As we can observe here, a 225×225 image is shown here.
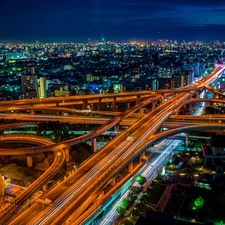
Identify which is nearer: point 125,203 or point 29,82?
point 125,203

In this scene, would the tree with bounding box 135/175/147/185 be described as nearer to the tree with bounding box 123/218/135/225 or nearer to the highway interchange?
the highway interchange

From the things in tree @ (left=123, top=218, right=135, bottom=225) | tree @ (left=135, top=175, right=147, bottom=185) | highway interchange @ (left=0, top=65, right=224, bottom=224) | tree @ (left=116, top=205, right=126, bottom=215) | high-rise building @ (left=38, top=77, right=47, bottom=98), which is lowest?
tree @ (left=123, top=218, right=135, bottom=225)

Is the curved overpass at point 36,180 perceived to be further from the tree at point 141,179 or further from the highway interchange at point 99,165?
the tree at point 141,179

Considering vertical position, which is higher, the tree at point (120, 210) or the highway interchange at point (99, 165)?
the highway interchange at point (99, 165)

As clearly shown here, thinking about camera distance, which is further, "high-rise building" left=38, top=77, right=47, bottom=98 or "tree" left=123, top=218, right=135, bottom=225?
"high-rise building" left=38, top=77, right=47, bottom=98

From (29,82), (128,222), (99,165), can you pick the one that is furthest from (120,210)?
(29,82)

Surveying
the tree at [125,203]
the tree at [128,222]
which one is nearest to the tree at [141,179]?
the tree at [125,203]

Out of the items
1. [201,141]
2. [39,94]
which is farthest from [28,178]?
[39,94]

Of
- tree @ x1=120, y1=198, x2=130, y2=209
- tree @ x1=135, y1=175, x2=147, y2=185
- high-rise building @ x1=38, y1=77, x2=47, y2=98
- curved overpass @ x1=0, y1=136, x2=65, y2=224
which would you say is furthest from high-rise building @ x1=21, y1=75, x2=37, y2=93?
tree @ x1=120, y1=198, x2=130, y2=209

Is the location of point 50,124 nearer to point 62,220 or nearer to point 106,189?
point 106,189

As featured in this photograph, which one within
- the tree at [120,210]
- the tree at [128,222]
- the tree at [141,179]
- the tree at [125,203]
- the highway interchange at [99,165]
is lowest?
the tree at [128,222]

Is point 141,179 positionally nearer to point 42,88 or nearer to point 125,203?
point 125,203
